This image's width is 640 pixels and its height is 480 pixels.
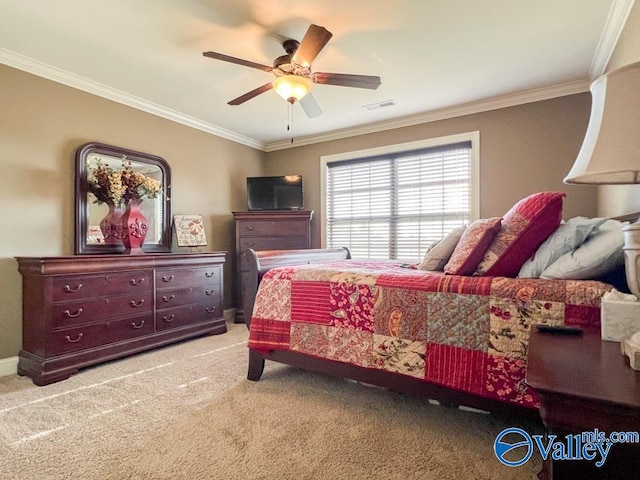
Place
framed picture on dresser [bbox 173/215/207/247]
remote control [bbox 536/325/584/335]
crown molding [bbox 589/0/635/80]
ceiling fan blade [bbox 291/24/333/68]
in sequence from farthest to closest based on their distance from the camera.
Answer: framed picture on dresser [bbox 173/215/207/247] < crown molding [bbox 589/0/635/80] < ceiling fan blade [bbox 291/24/333/68] < remote control [bbox 536/325/584/335]

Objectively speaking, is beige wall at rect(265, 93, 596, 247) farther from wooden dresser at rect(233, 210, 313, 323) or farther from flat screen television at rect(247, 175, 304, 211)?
wooden dresser at rect(233, 210, 313, 323)

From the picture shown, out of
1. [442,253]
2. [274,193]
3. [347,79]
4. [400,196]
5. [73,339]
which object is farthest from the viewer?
[274,193]

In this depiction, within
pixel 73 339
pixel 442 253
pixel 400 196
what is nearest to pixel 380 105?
pixel 400 196

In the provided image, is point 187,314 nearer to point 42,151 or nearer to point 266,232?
point 266,232

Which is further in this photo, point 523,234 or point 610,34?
point 610,34

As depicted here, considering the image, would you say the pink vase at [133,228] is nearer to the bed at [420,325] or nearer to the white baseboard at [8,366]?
the white baseboard at [8,366]

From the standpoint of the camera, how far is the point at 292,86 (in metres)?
2.39

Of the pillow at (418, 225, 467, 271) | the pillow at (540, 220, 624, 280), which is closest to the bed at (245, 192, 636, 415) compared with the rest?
the pillow at (540, 220, 624, 280)

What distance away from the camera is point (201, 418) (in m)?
1.80

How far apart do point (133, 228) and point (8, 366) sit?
4.53 feet

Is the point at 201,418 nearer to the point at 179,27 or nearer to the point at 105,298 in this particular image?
the point at 105,298

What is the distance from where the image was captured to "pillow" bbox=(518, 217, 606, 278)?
1563 mm

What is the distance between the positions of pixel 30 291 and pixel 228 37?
95.8 inches

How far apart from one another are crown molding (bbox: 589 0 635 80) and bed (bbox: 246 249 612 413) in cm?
193
